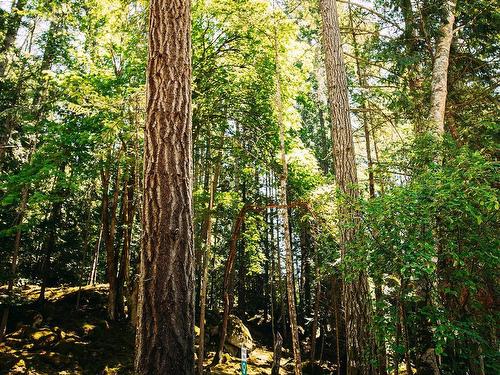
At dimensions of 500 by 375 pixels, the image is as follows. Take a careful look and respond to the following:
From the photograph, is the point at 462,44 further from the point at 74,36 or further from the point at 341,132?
the point at 74,36

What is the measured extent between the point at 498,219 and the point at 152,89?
4009 mm

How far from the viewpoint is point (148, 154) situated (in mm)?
3133

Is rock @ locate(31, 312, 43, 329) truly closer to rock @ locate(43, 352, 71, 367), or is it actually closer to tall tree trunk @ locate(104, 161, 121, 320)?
rock @ locate(43, 352, 71, 367)

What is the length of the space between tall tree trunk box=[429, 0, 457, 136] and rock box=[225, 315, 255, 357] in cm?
1254

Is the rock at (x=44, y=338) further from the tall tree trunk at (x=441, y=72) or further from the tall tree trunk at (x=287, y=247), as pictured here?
the tall tree trunk at (x=441, y=72)

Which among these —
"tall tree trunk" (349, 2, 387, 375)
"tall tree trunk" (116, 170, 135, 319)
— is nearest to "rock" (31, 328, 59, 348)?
"tall tree trunk" (116, 170, 135, 319)

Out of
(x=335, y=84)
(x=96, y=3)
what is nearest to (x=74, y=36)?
(x=96, y=3)

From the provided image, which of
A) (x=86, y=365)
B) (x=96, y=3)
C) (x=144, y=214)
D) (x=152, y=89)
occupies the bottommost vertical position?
(x=86, y=365)

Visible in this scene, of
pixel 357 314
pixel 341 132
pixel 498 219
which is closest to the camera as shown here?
pixel 498 219

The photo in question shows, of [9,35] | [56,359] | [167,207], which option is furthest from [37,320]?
[167,207]

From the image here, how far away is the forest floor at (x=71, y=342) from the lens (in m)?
10.6

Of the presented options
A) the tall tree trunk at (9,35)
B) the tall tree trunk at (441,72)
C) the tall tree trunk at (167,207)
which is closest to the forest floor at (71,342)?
the tall tree trunk at (9,35)

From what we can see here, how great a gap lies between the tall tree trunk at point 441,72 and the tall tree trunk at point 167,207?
5203 mm

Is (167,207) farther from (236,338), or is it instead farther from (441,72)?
(236,338)
